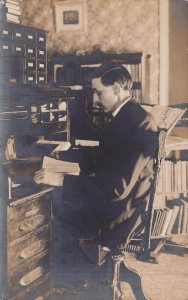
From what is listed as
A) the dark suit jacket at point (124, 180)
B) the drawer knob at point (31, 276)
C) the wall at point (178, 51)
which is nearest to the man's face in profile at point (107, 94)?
the dark suit jacket at point (124, 180)

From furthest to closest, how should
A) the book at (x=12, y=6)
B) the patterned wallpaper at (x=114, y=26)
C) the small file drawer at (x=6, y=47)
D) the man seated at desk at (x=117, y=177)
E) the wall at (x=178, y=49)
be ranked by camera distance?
the small file drawer at (x=6, y=47) → the patterned wallpaper at (x=114, y=26) → the book at (x=12, y=6) → the wall at (x=178, y=49) → the man seated at desk at (x=117, y=177)

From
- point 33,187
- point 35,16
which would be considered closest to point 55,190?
point 33,187

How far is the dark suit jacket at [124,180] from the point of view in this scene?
5.62 ft

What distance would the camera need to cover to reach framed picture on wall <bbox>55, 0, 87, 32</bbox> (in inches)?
118

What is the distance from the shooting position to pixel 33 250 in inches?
75.0

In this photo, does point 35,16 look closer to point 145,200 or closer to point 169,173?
point 169,173

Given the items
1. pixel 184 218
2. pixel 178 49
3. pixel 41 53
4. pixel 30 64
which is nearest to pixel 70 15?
pixel 41 53

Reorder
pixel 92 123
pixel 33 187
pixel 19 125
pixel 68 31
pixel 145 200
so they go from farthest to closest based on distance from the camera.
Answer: pixel 68 31
pixel 92 123
pixel 19 125
pixel 33 187
pixel 145 200

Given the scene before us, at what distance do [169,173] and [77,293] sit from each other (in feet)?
3.96

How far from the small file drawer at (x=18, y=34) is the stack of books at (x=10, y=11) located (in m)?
0.19

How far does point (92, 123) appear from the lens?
9.53 feet

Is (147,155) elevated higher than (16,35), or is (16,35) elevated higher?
(16,35)

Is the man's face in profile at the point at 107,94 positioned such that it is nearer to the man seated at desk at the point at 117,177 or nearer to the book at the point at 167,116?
the man seated at desk at the point at 117,177

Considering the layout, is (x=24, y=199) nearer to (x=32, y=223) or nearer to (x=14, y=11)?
(x=32, y=223)
